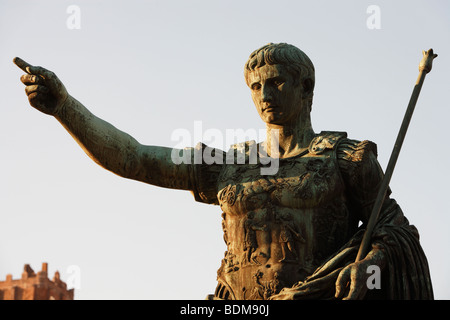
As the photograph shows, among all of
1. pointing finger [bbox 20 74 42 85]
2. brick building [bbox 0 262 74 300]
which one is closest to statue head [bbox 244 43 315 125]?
pointing finger [bbox 20 74 42 85]

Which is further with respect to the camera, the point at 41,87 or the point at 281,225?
the point at 281,225

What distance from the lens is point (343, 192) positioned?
63.2 ft

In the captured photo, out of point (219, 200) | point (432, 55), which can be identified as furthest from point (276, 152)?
point (432, 55)

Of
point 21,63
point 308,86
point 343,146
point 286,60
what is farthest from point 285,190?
point 21,63

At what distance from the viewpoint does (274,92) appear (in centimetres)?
1944

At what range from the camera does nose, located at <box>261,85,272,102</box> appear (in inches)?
763

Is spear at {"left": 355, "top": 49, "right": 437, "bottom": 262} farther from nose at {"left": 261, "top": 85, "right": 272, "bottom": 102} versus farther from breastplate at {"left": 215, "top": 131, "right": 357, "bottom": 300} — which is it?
nose at {"left": 261, "top": 85, "right": 272, "bottom": 102}

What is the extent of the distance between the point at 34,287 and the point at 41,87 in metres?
30.8

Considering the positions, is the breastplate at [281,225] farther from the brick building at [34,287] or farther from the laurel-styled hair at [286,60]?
the brick building at [34,287]

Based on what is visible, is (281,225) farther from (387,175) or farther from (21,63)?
(21,63)

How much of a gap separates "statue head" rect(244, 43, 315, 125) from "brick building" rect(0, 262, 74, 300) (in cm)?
2851

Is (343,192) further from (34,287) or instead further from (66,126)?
(34,287)
